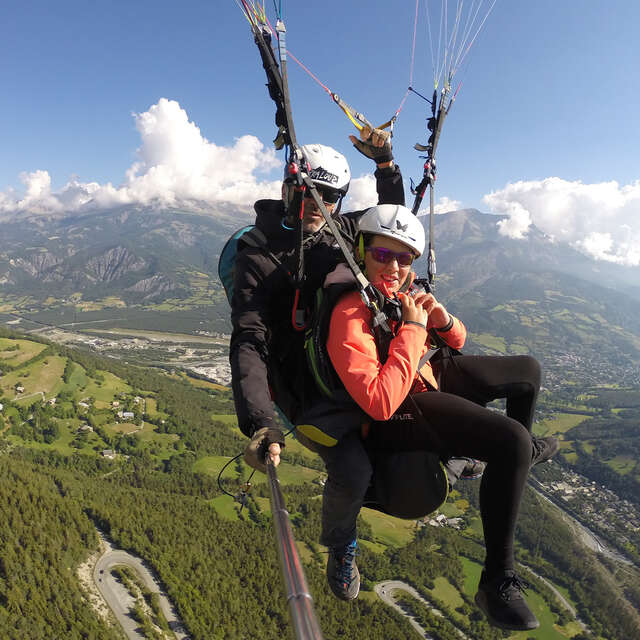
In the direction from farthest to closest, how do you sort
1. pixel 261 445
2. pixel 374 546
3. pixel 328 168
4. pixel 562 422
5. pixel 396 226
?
pixel 562 422, pixel 374 546, pixel 328 168, pixel 396 226, pixel 261 445

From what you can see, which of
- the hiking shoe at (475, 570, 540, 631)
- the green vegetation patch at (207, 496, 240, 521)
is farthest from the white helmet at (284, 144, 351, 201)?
the green vegetation patch at (207, 496, 240, 521)

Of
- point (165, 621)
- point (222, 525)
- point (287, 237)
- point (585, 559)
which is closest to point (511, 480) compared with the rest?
point (287, 237)

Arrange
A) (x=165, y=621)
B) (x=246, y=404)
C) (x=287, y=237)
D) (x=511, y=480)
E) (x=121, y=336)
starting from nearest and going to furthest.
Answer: (x=511, y=480)
(x=246, y=404)
(x=287, y=237)
(x=165, y=621)
(x=121, y=336)

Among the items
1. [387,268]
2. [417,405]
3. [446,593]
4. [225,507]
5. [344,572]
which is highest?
[387,268]

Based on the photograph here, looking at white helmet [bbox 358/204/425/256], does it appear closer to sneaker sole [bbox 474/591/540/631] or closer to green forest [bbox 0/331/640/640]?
sneaker sole [bbox 474/591/540/631]

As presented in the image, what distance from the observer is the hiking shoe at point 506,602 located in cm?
287

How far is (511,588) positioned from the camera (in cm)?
299

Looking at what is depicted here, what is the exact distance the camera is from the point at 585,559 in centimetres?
7588

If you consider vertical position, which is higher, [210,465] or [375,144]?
[375,144]

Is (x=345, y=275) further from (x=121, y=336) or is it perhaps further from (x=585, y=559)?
(x=121, y=336)

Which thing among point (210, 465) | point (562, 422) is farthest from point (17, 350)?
point (562, 422)

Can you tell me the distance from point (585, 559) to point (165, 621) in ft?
234

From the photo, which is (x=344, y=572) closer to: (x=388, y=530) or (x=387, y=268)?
(x=387, y=268)

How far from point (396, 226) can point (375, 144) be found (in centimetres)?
199
